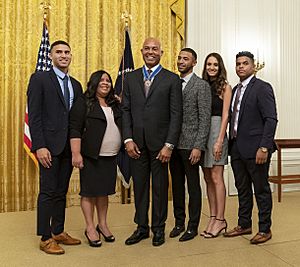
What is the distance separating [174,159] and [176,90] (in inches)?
24.7

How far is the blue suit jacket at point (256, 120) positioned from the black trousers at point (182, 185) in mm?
448

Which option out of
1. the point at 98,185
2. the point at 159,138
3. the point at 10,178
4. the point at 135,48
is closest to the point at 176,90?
the point at 159,138

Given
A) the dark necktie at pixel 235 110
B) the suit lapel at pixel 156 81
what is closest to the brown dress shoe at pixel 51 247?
the suit lapel at pixel 156 81

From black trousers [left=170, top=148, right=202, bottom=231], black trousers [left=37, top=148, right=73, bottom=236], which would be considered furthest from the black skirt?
black trousers [left=170, top=148, right=202, bottom=231]

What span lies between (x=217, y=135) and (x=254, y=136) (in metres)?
0.32

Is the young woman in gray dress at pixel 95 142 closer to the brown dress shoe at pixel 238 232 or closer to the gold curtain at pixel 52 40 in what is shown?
the brown dress shoe at pixel 238 232

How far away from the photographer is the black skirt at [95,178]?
3.03 metres

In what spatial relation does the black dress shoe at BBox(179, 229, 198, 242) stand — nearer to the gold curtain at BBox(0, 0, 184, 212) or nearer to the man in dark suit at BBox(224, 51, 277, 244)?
the man in dark suit at BBox(224, 51, 277, 244)

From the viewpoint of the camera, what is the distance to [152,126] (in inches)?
120

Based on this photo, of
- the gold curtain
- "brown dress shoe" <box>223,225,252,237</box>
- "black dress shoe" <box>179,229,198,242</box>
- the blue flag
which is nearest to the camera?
"black dress shoe" <box>179,229,198,242</box>

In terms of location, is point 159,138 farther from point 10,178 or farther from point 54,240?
point 10,178

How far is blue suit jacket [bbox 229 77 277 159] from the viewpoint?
306 centimetres

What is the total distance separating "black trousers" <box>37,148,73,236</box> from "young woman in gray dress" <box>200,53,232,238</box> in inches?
46.1

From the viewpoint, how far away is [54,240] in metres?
2.99
